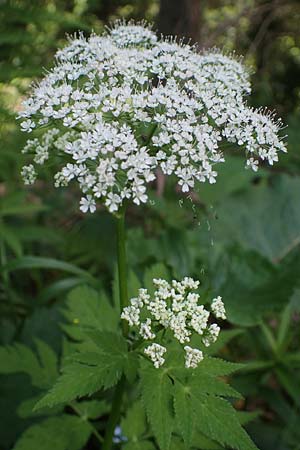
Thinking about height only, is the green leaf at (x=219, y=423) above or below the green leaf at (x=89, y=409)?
below

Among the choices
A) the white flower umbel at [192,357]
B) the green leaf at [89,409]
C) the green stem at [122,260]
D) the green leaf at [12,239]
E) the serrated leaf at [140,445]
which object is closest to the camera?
the white flower umbel at [192,357]

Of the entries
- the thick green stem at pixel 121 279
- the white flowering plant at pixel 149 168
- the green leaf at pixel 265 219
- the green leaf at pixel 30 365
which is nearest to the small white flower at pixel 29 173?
the white flowering plant at pixel 149 168

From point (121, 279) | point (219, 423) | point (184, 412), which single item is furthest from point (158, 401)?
point (121, 279)

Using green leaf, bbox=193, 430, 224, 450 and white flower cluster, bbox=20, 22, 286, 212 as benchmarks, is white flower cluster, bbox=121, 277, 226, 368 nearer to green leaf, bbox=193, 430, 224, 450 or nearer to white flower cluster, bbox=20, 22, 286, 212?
white flower cluster, bbox=20, 22, 286, 212

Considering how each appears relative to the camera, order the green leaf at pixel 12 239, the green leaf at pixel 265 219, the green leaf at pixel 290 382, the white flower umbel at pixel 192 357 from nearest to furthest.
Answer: the white flower umbel at pixel 192 357 → the green leaf at pixel 290 382 → the green leaf at pixel 12 239 → the green leaf at pixel 265 219

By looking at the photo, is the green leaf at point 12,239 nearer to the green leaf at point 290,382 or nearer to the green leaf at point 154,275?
the green leaf at point 154,275

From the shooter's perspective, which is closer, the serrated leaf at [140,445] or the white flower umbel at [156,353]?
the white flower umbel at [156,353]
